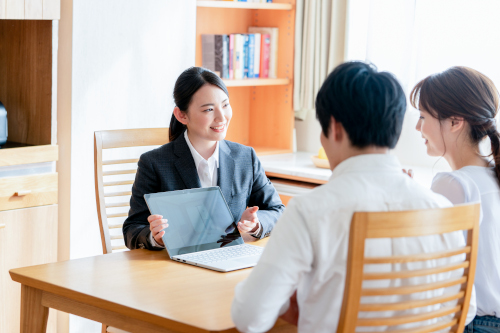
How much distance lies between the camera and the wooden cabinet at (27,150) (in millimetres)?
2648

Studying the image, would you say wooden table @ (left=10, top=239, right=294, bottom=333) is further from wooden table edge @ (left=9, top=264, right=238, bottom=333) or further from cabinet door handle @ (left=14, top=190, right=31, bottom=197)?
cabinet door handle @ (left=14, top=190, right=31, bottom=197)

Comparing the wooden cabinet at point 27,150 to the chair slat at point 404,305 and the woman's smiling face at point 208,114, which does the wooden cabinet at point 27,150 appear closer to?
the woman's smiling face at point 208,114

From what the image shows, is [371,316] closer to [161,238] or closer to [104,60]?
[161,238]

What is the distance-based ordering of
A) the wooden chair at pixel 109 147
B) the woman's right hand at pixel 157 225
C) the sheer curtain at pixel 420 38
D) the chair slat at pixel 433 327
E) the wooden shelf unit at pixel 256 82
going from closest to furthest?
the chair slat at pixel 433 327, the woman's right hand at pixel 157 225, the wooden chair at pixel 109 147, the sheer curtain at pixel 420 38, the wooden shelf unit at pixel 256 82

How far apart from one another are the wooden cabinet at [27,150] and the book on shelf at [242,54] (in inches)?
43.1

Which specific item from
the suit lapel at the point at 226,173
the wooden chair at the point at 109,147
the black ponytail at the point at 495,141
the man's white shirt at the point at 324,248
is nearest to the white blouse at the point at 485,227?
the black ponytail at the point at 495,141

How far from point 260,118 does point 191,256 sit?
243 centimetres

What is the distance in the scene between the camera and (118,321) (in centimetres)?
148

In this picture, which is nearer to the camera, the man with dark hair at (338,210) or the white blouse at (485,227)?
the man with dark hair at (338,210)

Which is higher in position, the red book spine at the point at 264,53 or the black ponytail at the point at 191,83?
the red book spine at the point at 264,53

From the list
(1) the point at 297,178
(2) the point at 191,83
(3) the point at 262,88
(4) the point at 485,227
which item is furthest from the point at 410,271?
(3) the point at 262,88

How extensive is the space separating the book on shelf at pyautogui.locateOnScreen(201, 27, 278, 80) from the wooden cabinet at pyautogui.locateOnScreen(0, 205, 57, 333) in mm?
1336

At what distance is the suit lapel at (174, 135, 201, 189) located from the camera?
2135mm

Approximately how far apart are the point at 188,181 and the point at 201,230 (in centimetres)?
27
